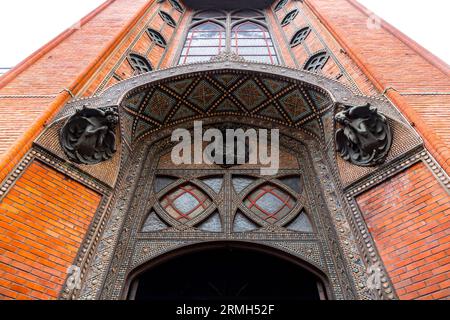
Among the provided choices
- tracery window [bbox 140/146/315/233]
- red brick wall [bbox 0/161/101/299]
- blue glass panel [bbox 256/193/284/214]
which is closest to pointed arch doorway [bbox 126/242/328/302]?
tracery window [bbox 140/146/315/233]

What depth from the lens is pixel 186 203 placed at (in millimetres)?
5086

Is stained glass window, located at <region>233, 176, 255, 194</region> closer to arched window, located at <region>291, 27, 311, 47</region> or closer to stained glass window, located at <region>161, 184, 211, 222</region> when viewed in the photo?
stained glass window, located at <region>161, 184, 211, 222</region>

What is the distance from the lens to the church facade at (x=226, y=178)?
3.38 meters

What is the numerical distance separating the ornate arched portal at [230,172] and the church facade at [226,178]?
0.02m

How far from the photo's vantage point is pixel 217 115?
608cm

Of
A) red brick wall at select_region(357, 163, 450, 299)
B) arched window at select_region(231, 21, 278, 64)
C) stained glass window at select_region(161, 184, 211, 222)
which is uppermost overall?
arched window at select_region(231, 21, 278, 64)

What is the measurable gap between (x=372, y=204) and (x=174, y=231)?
8.45 ft

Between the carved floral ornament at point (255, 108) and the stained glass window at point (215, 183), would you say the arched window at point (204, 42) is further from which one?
the stained glass window at point (215, 183)

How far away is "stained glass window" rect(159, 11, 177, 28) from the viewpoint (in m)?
10.1

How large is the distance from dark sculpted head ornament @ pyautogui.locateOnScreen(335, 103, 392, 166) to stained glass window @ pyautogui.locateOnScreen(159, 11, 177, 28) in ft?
24.9

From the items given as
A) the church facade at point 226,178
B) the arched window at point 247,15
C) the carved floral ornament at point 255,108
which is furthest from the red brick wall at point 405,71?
the arched window at point 247,15

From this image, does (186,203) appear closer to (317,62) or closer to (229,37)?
(317,62)

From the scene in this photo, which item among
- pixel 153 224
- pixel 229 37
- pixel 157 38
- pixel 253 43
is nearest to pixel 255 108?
pixel 153 224
